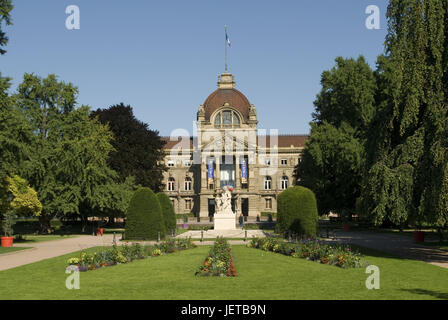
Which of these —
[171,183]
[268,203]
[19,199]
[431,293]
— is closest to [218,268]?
[431,293]

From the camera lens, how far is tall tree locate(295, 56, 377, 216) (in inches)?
1810

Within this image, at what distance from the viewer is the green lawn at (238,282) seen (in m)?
13.1

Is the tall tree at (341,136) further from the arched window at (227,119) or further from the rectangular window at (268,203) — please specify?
the rectangular window at (268,203)

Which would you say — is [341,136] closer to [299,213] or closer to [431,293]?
[299,213]

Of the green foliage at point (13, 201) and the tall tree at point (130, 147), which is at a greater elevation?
the tall tree at point (130, 147)

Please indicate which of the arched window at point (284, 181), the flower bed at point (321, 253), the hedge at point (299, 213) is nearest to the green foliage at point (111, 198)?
the hedge at point (299, 213)

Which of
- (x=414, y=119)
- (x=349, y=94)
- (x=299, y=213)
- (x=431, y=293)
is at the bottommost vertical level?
(x=431, y=293)

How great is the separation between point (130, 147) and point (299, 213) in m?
26.6

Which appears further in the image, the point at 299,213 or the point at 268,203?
the point at 268,203

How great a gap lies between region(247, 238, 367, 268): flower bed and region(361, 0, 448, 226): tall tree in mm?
2574

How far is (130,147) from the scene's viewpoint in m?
57.5

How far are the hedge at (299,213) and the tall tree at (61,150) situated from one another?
1633 cm

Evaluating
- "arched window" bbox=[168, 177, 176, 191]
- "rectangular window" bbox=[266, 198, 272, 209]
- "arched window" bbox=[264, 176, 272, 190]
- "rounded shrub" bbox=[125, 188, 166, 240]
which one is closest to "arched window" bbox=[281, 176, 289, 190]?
"arched window" bbox=[264, 176, 272, 190]
